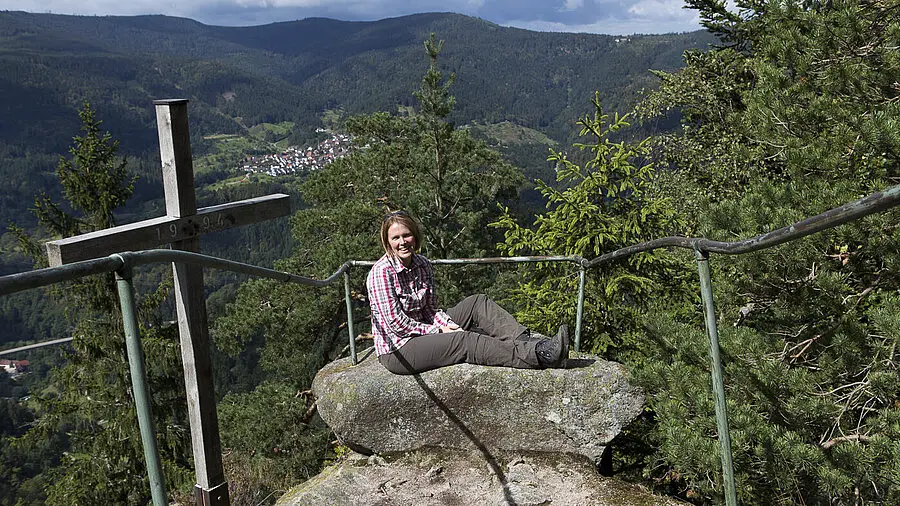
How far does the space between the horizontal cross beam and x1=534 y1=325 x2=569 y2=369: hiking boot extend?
195cm

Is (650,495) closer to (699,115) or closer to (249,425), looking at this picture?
(699,115)

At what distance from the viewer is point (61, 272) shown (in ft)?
4.15

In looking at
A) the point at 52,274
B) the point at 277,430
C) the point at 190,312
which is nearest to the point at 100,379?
the point at 277,430

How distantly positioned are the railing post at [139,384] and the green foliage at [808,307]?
110 inches

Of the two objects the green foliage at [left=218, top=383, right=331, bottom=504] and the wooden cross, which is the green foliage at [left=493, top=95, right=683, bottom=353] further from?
the green foliage at [left=218, top=383, right=331, bottom=504]

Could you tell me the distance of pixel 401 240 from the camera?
4164 millimetres

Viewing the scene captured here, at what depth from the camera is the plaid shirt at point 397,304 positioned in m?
4.13

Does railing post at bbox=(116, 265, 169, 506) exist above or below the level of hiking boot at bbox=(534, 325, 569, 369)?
above

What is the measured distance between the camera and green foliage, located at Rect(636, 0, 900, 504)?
3.49 metres

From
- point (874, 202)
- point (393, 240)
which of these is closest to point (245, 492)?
point (393, 240)

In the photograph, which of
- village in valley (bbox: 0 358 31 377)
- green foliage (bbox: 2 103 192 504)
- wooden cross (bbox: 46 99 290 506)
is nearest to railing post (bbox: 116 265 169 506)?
wooden cross (bbox: 46 99 290 506)

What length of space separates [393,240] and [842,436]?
3014 mm

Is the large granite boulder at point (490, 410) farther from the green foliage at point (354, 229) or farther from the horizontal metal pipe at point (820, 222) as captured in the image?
the green foliage at point (354, 229)

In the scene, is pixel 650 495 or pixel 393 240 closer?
pixel 650 495
